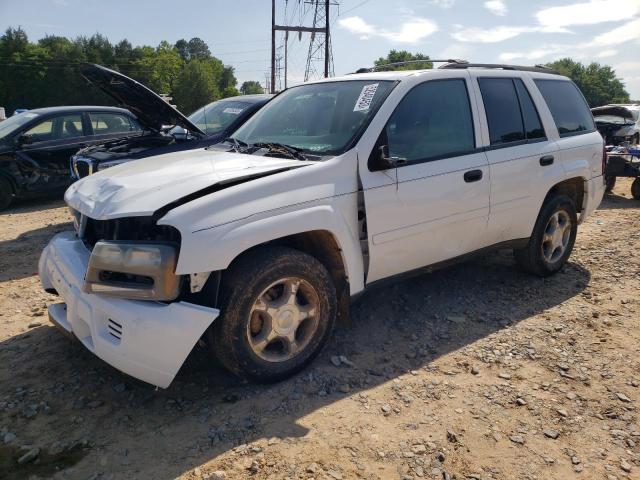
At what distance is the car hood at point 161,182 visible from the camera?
2637 millimetres

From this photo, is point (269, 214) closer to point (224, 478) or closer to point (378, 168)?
point (378, 168)

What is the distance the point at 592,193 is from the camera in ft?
15.9

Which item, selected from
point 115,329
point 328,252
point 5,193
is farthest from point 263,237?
point 5,193

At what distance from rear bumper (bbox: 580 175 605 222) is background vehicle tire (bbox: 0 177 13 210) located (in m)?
8.61

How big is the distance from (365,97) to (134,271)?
1.93m

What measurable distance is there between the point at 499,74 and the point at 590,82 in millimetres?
99723

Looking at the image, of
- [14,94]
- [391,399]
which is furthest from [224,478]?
[14,94]

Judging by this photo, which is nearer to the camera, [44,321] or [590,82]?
[44,321]

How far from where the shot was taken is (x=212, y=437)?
254cm

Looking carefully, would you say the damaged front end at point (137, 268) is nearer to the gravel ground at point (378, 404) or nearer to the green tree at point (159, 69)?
the gravel ground at point (378, 404)

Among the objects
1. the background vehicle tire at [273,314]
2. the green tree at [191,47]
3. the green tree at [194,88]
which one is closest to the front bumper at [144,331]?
the background vehicle tire at [273,314]

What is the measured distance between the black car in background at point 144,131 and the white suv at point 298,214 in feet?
6.59

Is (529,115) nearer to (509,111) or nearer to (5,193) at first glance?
(509,111)

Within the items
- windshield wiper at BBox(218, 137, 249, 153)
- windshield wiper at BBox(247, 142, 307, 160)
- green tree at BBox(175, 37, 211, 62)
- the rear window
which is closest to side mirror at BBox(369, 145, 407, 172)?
windshield wiper at BBox(247, 142, 307, 160)
